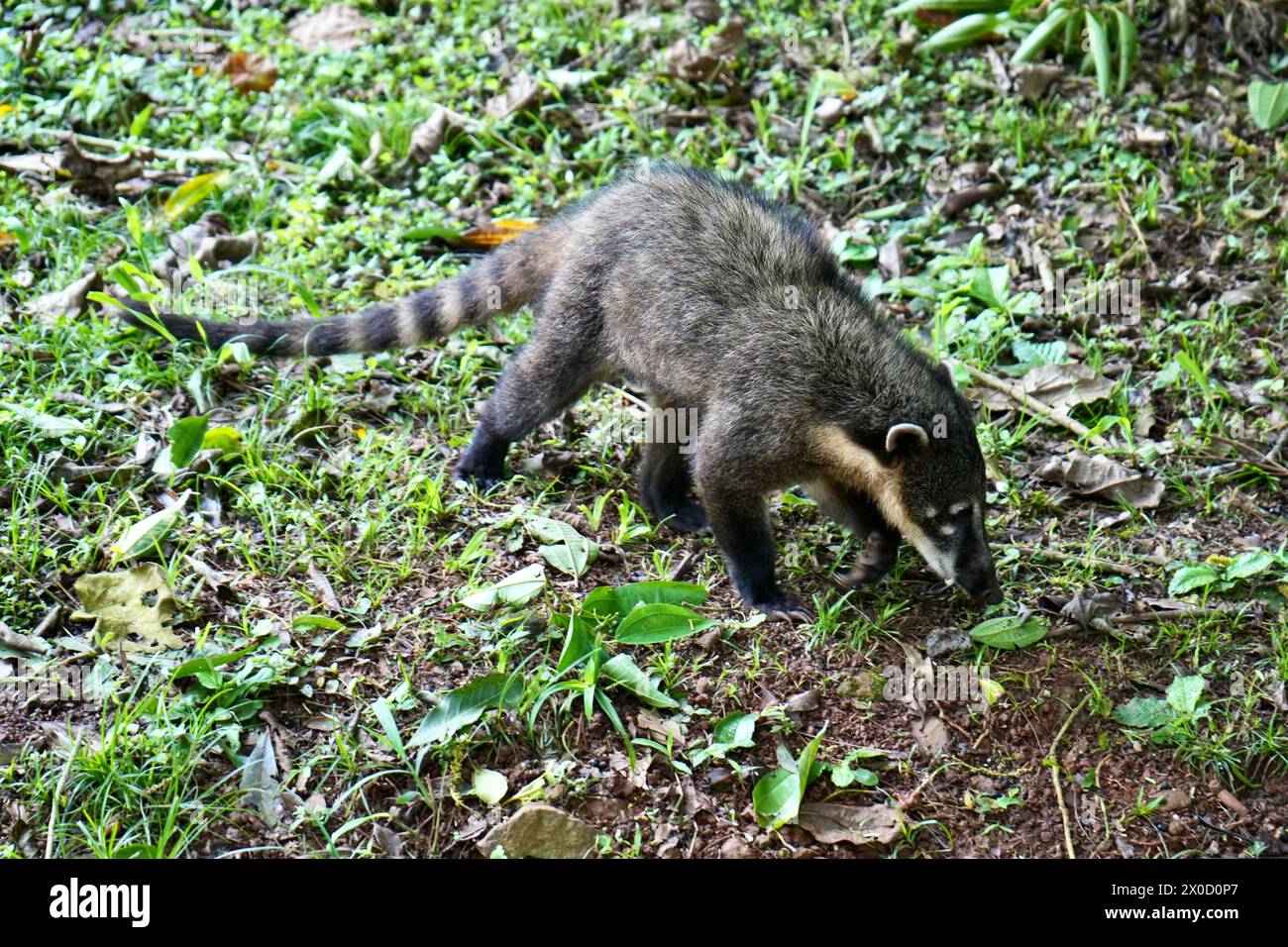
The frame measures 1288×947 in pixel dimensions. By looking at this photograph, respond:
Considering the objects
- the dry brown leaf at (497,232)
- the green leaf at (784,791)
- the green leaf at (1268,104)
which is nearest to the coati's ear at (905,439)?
the green leaf at (784,791)

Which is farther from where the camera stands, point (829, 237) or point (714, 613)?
point (829, 237)

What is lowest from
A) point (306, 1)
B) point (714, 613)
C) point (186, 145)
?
point (714, 613)

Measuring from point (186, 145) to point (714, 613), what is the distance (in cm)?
508

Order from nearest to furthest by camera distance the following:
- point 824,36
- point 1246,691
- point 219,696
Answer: point 219,696 < point 1246,691 < point 824,36

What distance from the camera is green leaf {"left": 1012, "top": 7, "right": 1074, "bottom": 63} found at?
26.6 ft

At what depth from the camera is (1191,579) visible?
5430mm

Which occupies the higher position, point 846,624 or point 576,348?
point 576,348

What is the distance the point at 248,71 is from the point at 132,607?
4959 millimetres

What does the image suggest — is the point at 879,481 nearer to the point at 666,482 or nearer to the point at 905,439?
the point at 905,439

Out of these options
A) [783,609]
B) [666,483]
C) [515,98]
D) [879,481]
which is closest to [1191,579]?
[879,481]
